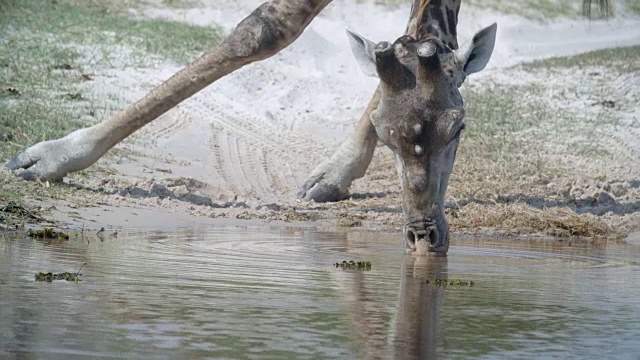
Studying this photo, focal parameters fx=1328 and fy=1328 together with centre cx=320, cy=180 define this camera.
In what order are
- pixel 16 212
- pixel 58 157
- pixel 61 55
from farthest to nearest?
pixel 61 55 < pixel 58 157 < pixel 16 212

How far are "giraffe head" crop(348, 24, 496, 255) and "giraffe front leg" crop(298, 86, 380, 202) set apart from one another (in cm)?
374

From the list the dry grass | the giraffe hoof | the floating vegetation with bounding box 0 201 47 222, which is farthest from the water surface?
the giraffe hoof

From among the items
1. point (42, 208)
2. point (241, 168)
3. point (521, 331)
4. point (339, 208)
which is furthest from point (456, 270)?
point (241, 168)

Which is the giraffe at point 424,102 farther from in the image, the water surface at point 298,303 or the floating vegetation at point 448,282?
the floating vegetation at point 448,282

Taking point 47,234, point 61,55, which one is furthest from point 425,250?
point 61,55

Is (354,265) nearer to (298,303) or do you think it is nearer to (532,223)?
(298,303)

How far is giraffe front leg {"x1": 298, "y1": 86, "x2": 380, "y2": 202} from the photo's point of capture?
38.0 feet

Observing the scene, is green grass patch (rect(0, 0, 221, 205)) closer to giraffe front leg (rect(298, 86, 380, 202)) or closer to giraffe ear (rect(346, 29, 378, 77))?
giraffe front leg (rect(298, 86, 380, 202))

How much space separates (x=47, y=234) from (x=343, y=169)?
452cm

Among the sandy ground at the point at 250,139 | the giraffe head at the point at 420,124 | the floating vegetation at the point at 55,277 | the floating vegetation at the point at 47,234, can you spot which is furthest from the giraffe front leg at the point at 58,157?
the floating vegetation at the point at 55,277

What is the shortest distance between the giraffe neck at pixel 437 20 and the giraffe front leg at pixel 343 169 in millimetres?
2703

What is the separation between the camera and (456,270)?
702 cm

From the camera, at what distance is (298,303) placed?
523cm

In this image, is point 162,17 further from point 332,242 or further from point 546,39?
point 332,242
